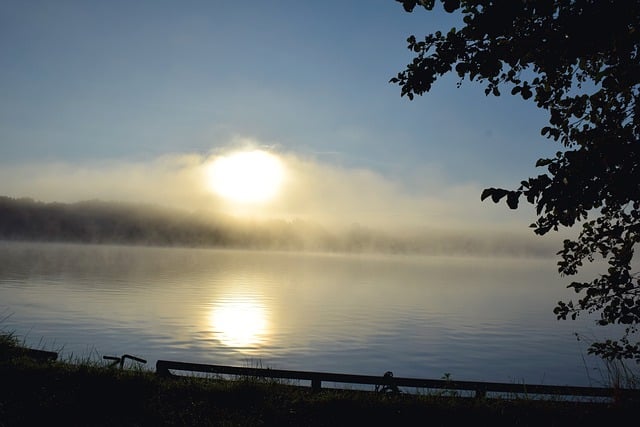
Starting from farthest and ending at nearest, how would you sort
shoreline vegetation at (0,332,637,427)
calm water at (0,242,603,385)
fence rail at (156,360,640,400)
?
calm water at (0,242,603,385)
fence rail at (156,360,640,400)
shoreline vegetation at (0,332,637,427)

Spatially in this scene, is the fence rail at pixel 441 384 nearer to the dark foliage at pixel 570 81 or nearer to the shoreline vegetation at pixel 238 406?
the shoreline vegetation at pixel 238 406

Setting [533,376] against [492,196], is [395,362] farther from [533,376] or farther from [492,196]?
[492,196]

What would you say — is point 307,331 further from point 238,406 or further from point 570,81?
point 570,81

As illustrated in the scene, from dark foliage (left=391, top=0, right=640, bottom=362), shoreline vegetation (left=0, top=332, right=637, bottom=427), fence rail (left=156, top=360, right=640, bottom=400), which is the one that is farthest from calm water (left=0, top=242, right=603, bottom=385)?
dark foliage (left=391, top=0, right=640, bottom=362)

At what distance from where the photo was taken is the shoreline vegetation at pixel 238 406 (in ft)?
33.8

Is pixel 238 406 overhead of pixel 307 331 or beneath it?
beneath

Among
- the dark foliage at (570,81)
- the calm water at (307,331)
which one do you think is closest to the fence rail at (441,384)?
the dark foliage at (570,81)

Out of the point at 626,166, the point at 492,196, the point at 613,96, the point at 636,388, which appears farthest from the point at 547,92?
the point at 636,388

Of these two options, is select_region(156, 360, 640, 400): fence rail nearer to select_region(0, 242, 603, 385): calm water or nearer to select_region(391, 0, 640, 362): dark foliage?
Answer: select_region(391, 0, 640, 362): dark foliage

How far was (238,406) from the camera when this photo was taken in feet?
36.9

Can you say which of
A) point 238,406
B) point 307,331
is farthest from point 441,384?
point 307,331

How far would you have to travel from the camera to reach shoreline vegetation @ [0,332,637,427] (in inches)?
406

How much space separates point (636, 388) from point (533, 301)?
113196 mm

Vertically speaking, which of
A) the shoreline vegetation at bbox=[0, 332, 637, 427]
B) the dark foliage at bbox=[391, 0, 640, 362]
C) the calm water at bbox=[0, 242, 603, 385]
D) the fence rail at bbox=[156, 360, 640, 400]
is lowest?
the shoreline vegetation at bbox=[0, 332, 637, 427]
